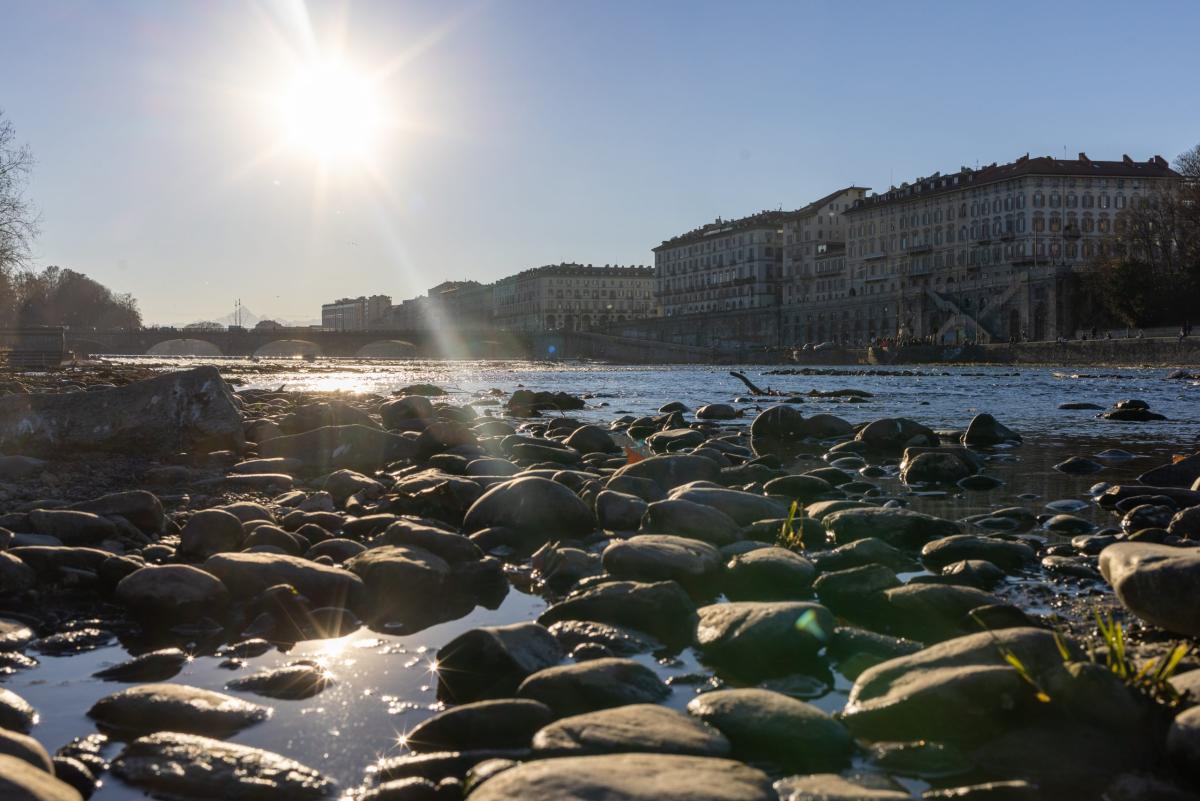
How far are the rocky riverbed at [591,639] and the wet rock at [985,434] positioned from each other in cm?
460

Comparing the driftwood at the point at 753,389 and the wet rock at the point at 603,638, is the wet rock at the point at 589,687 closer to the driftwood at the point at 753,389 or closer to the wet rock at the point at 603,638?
the wet rock at the point at 603,638

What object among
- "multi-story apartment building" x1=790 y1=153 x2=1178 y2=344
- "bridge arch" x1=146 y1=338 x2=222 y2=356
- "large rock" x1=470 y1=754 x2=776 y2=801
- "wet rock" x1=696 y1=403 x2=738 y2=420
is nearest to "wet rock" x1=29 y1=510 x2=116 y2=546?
"large rock" x1=470 y1=754 x2=776 y2=801

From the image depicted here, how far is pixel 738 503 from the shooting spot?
6957mm

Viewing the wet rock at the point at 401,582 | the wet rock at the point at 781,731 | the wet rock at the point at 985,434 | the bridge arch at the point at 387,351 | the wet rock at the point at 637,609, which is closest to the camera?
the wet rock at the point at 781,731

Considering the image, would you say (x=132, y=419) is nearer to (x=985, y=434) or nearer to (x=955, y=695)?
(x=955, y=695)

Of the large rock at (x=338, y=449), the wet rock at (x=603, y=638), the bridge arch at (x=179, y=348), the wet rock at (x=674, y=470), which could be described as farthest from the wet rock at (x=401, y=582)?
the bridge arch at (x=179, y=348)

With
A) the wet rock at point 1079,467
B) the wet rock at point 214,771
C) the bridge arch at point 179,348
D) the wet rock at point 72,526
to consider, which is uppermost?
the bridge arch at point 179,348

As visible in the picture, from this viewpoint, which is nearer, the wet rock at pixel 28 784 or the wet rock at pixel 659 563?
the wet rock at pixel 28 784

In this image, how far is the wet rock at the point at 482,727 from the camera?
324cm

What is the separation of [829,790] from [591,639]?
1693 mm

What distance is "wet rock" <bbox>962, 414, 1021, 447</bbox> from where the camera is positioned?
45.0ft

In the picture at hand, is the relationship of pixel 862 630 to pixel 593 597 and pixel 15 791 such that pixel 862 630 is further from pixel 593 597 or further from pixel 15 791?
pixel 15 791

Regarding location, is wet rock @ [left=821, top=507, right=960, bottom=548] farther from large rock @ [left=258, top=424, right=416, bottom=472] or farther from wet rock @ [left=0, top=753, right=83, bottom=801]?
large rock @ [left=258, top=424, right=416, bottom=472]

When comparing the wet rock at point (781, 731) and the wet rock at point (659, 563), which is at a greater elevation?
the wet rock at point (659, 563)
